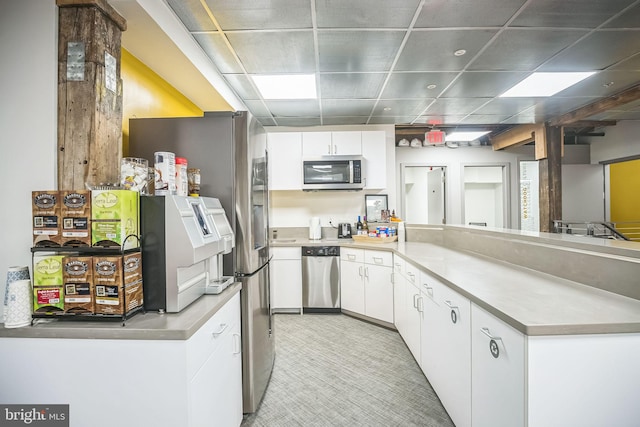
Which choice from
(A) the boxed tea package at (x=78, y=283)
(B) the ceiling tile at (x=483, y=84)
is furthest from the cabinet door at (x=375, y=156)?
(A) the boxed tea package at (x=78, y=283)

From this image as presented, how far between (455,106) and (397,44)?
1879 mm

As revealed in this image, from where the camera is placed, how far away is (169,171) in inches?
57.3

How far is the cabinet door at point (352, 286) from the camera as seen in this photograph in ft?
11.6

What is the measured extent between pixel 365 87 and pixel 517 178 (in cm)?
452

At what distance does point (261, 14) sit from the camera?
6.48 ft

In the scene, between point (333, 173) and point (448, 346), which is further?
point (333, 173)

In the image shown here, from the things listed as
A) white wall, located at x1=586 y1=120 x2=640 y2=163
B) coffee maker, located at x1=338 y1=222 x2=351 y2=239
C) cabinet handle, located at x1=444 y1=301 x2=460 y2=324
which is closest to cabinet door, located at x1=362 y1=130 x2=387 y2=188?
coffee maker, located at x1=338 y1=222 x2=351 y2=239

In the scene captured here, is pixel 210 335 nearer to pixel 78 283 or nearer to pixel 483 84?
Answer: pixel 78 283

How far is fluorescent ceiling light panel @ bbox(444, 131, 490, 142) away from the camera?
17.1 ft

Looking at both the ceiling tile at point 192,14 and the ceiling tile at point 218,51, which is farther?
the ceiling tile at point 218,51

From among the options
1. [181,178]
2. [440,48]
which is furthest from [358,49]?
[181,178]

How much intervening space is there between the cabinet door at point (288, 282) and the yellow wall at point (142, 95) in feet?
6.77

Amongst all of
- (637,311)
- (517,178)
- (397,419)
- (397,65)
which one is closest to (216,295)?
(397,419)

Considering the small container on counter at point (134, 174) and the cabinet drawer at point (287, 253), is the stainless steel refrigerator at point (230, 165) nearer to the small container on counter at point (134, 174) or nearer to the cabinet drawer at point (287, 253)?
the small container on counter at point (134, 174)
